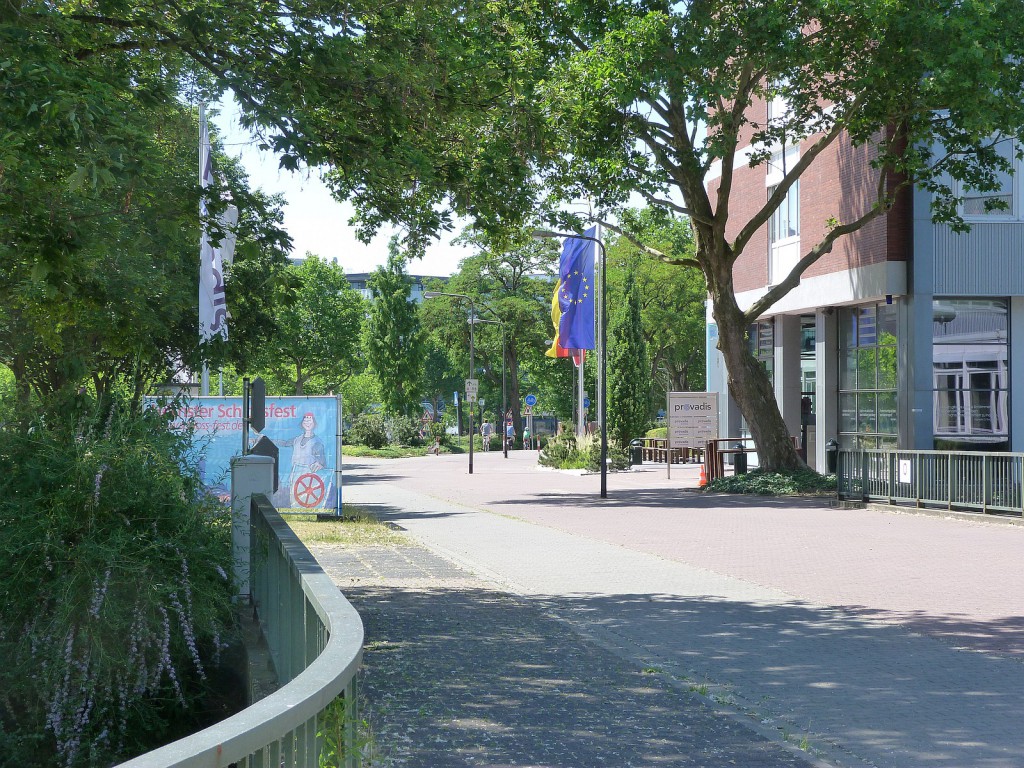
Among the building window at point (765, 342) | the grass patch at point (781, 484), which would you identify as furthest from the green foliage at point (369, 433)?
the grass patch at point (781, 484)

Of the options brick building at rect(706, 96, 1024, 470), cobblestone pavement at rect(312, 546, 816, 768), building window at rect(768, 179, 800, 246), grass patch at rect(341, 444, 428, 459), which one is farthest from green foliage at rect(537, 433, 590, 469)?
cobblestone pavement at rect(312, 546, 816, 768)

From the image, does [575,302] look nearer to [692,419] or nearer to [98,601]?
[692,419]

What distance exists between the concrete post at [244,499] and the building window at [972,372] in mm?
20598

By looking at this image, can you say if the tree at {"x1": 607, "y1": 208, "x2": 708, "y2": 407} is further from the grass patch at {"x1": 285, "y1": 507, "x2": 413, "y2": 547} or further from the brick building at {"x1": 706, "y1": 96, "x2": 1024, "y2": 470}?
the grass patch at {"x1": 285, "y1": 507, "x2": 413, "y2": 547}

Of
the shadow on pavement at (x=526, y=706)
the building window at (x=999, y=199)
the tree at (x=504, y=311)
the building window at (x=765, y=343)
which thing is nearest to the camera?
the shadow on pavement at (x=526, y=706)

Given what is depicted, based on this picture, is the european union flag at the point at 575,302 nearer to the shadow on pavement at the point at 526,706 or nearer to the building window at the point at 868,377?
the building window at the point at 868,377

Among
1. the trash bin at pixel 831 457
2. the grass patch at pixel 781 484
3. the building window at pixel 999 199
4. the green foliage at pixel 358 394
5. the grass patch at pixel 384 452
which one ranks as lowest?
the grass patch at pixel 384 452

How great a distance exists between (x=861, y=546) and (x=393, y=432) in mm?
58466

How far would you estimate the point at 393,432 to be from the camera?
72.1m

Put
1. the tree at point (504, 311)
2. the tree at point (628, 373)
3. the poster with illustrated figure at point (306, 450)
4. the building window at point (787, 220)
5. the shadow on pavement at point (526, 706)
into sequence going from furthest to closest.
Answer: the tree at point (504, 311) < the tree at point (628, 373) < the building window at point (787, 220) < the poster with illustrated figure at point (306, 450) < the shadow on pavement at point (526, 706)

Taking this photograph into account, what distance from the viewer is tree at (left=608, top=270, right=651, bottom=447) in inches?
1644

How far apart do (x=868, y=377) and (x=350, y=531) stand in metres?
15.9

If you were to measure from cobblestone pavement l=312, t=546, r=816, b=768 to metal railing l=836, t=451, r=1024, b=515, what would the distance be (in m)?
10.7

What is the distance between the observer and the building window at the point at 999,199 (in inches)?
991
